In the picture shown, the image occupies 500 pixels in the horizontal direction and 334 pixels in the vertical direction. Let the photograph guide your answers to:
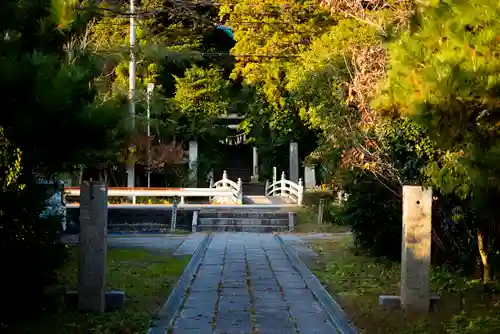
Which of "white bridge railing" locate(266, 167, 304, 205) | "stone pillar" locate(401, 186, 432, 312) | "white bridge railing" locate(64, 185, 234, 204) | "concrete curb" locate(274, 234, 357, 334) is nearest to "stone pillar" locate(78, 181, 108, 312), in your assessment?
"concrete curb" locate(274, 234, 357, 334)

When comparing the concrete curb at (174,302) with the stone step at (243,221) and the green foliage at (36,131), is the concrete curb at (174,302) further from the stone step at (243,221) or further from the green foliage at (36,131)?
the stone step at (243,221)

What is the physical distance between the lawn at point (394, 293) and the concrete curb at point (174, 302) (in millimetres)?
1813

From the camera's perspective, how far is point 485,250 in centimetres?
855

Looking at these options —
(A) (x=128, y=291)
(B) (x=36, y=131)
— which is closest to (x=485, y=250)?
(A) (x=128, y=291)

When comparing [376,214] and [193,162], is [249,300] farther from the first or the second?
[193,162]

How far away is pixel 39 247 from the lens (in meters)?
6.04

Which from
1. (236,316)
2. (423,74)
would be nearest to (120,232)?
(236,316)

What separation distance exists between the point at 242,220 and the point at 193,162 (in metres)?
9.59

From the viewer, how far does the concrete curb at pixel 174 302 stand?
621 centimetres

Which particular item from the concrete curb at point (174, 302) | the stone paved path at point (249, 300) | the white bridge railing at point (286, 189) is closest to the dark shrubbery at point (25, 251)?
the concrete curb at point (174, 302)

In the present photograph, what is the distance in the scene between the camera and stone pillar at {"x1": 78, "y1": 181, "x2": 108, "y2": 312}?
667 cm

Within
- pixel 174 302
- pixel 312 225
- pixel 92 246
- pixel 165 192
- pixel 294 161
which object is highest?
pixel 294 161

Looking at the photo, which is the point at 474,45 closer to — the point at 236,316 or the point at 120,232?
the point at 236,316

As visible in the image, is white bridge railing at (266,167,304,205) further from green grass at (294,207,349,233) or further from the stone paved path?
the stone paved path
